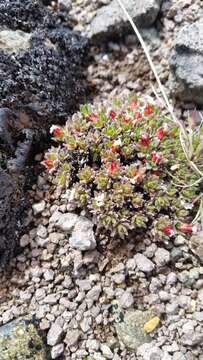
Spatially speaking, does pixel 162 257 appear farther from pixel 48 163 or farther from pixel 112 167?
pixel 48 163

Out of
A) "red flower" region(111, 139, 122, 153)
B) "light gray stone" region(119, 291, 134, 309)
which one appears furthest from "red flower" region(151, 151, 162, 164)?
"light gray stone" region(119, 291, 134, 309)

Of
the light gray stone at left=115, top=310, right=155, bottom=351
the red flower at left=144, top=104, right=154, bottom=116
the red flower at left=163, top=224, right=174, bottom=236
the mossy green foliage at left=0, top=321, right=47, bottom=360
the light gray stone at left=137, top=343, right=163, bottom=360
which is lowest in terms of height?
the light gray stone at left=137, top=343, right=163, bottom=360

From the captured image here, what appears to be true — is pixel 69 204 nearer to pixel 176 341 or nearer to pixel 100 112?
pixel 100 112

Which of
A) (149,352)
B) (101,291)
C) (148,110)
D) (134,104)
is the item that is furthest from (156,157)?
(149,352)

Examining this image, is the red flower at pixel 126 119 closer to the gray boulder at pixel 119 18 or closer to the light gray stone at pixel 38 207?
the light gray stone at pixel 38 207

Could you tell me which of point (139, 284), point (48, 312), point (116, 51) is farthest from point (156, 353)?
point (116, 51)

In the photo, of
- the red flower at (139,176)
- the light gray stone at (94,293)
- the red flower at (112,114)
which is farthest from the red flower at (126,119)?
the light gray stone at (94,293)

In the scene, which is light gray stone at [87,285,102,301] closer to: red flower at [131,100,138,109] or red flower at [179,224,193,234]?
red flower at [179,224,193,234]
